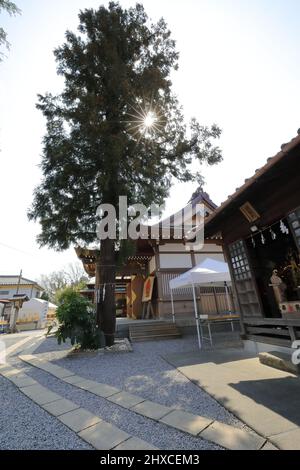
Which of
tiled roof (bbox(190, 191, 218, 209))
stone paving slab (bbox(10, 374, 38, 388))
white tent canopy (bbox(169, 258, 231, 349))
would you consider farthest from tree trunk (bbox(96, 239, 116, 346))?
tiled roof (bbox(190, 191, 218, 209))

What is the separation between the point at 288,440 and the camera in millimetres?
1783

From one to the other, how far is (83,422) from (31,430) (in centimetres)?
51

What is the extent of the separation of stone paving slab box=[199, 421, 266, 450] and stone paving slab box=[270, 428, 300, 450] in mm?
103

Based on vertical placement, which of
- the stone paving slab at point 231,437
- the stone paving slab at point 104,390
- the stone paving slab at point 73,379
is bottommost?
the stone paving slab at point 231,437

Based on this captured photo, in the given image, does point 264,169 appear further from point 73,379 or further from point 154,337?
point 154,337

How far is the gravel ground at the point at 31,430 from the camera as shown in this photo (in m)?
Result: 1.98

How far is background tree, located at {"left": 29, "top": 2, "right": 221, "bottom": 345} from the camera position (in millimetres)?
6508

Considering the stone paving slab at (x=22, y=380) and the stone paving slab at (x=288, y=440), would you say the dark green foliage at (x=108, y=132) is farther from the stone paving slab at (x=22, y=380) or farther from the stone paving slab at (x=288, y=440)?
the stone paving slab at (x=288, y=440)

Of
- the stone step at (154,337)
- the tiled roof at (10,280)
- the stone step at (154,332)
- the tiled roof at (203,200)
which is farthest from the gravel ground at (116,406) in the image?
the tiled roof at (10,280)

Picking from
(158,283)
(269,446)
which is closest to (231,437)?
(269,446)

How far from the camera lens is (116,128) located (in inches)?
277

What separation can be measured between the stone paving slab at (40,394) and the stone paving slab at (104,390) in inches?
19.5

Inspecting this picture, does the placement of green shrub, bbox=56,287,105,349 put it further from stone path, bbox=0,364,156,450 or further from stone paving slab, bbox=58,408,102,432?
stone paving slab, bbox=58,408,102,432
